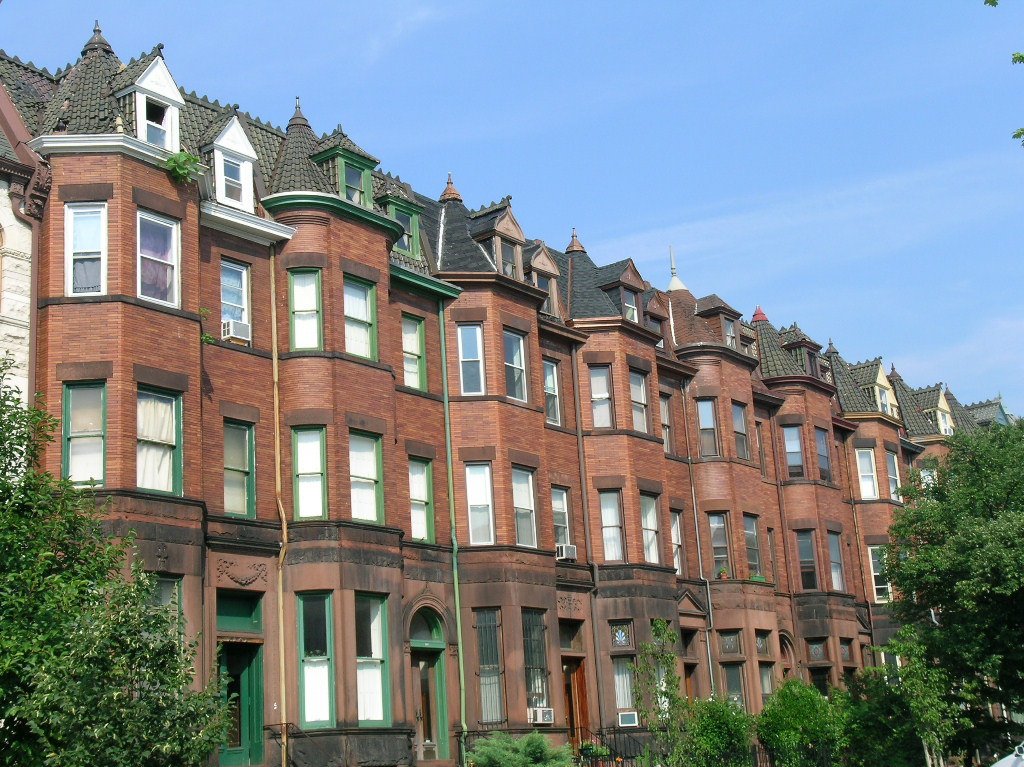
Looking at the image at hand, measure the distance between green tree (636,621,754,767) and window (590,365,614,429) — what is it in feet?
21.1

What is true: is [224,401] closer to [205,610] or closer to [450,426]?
[205,610]

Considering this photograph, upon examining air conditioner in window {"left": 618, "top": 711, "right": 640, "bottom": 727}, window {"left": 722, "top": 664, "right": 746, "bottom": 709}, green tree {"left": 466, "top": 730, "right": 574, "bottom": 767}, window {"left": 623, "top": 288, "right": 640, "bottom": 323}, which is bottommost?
green tree {"left": 466, "top": 730, "right": 574, "bottom": 767}

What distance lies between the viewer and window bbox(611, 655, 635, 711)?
37.1m

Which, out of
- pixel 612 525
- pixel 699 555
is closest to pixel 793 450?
pixel 699 555

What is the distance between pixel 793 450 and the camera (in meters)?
48.8

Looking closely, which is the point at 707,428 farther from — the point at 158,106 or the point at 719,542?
the point at 158,106

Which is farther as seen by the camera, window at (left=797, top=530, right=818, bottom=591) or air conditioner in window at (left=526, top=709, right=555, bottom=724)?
window at (left=797, top=530, right=818, bottom=591)

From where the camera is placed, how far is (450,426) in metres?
34.7

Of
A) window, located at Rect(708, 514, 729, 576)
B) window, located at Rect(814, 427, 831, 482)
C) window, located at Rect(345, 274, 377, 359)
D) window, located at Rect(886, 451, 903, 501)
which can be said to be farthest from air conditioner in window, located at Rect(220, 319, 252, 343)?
window, located at Rect(886, 451, 903, 501)

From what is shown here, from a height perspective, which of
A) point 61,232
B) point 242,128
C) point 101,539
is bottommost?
point 101,539

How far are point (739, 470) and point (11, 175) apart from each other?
83.4 ft

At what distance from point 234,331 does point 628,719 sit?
15.1m

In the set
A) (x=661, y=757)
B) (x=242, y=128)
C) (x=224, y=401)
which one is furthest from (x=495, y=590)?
(x=242, y=128)

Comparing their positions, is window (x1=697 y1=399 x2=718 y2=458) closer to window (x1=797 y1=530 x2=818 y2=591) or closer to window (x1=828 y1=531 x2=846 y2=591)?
window (x1=797 y1=530 x2=818 y2=591)
